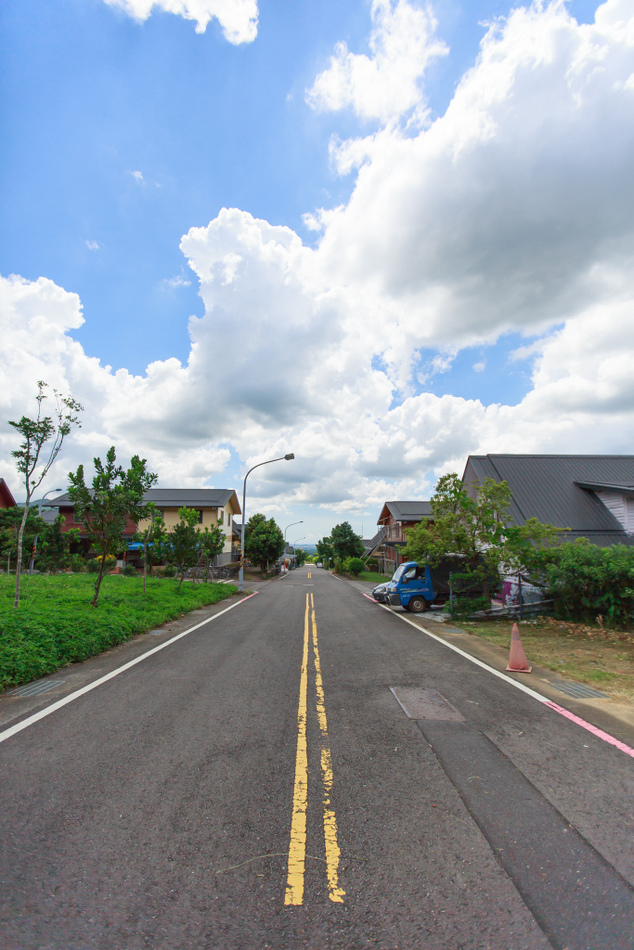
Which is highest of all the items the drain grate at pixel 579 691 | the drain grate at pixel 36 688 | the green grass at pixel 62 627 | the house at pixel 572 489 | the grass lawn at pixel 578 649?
the house at pixel 572 489

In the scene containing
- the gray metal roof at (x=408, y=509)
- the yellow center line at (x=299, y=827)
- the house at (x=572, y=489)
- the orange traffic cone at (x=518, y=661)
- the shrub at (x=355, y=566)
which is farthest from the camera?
the shrub at (x=355, y=566)

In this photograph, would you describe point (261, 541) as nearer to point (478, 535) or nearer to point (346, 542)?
point (346, 542)

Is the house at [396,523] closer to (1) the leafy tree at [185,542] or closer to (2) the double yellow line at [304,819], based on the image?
(1) the leafy tree at [185,542]

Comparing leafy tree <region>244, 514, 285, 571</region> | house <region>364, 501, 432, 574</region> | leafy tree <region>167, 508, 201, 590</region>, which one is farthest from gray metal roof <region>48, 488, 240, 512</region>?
leafy tree <region>167, 508, 201, 590</region>

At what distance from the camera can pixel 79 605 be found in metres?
12.4

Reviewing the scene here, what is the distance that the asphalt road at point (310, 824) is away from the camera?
8.13ft

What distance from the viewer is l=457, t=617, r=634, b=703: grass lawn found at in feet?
25.4

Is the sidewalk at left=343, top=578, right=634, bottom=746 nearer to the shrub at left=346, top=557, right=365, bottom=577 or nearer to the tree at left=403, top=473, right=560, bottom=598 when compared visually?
the tree at left=403, top=473, right=560, bottom=598

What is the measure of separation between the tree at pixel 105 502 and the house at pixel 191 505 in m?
26.3

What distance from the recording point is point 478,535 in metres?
15.7

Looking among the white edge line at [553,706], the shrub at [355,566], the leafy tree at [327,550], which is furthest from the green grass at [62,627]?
the leafy tree at [327,550]

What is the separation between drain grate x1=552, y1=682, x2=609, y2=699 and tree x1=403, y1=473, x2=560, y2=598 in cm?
717

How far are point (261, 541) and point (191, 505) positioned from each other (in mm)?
8722

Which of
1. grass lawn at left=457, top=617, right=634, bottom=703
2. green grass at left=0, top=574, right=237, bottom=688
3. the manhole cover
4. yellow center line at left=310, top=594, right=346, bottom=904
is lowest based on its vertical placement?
grass lawn at left=457, top=617, right=634, bottom=703
